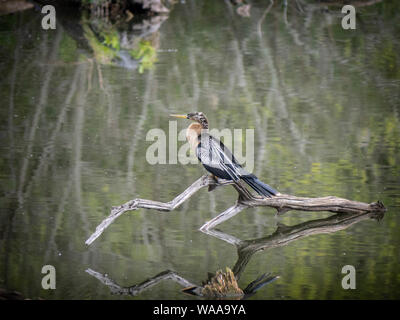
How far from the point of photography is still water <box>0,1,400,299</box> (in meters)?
4.49

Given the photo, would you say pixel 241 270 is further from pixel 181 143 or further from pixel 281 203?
pixel 181 143

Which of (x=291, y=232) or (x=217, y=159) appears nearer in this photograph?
(x=217, y=159)

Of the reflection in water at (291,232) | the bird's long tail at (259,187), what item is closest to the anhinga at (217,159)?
the bird's long tail at (259,187)

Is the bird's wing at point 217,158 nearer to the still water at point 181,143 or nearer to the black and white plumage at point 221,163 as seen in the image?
the black and white plumage at point 221,163

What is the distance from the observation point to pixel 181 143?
700 centimetres

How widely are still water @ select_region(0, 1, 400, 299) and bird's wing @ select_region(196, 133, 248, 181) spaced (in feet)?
1.63

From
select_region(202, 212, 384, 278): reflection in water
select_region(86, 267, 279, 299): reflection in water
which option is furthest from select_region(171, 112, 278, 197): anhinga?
select_region(86, 267, 279, 299): reflection in water

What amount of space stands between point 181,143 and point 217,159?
2288mm

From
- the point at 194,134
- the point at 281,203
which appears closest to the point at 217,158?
the point at 194,134

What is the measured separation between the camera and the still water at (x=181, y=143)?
14.7 ft

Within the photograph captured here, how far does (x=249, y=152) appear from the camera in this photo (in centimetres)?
666

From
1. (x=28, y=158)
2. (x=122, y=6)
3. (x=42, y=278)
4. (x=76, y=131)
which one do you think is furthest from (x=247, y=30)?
(x=42, y=278)

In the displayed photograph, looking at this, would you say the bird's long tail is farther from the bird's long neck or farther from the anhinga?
the bird's long neck

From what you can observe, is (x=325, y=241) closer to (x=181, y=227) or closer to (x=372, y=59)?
(x=181, y=227)
